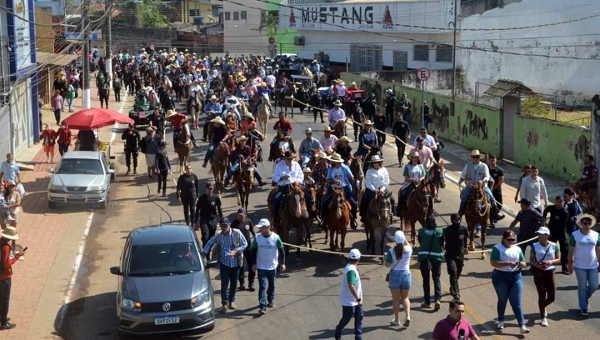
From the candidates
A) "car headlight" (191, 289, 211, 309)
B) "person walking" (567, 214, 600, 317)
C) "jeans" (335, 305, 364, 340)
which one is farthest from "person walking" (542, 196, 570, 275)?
"car headlight" (191, 289, 211, 309)

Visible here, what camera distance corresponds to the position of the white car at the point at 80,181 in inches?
977

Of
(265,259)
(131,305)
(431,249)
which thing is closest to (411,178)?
(431,249)

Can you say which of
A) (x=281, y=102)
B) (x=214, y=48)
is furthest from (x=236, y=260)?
(x=214, y=48)

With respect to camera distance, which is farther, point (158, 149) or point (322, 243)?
point (158, 149)

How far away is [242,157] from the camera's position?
24.1 metres

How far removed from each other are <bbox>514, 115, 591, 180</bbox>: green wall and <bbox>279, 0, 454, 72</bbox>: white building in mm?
23779

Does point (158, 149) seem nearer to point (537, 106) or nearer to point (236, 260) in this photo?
point (236, 260)

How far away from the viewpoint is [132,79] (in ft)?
184

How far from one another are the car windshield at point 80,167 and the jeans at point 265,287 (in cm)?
1123

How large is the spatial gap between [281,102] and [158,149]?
16.6m

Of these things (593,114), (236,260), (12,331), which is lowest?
(12,331)

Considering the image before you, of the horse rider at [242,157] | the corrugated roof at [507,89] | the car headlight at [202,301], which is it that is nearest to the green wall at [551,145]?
the corrugated roof at [507,89]

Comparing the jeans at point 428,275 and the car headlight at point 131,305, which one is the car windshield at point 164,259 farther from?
the jeans at point 428,275

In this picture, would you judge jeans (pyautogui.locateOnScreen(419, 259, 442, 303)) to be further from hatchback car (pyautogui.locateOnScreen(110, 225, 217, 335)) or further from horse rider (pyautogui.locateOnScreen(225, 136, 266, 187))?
horse rider (pyautogui.locateOnScreen(225, 136, 266, 187))
